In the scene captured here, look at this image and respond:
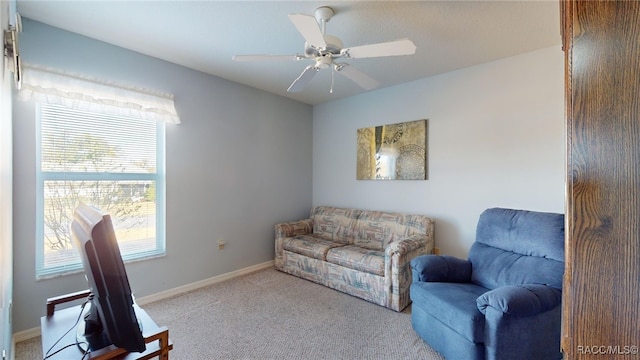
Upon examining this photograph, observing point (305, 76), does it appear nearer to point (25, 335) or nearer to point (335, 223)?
point (335, 223)

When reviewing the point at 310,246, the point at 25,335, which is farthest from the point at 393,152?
the point at 25,335

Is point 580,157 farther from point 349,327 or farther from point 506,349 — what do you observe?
point 349,327

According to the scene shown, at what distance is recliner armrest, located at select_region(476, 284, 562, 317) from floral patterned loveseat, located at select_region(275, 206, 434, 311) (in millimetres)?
1060

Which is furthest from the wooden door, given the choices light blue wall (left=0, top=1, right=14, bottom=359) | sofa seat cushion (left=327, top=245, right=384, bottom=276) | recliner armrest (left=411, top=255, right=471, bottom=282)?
sofa seat cushion (left=327, top=245, right=384, bottom=276)

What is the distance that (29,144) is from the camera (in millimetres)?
2242

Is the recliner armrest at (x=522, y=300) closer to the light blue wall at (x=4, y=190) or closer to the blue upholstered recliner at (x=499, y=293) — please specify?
the blue upholstered recliner at (x=499, y=293)

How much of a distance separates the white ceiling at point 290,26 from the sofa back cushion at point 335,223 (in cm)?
200

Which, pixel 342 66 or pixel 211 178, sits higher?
pixel 342 66

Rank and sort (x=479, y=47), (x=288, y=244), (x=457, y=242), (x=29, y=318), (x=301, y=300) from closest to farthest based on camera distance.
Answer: (x=29, y=318) < (x=479, y=47) < (x=301, y=300) < (x=457, y=242) < (x=288, y=244)

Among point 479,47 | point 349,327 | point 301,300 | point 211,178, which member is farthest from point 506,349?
point 211,178

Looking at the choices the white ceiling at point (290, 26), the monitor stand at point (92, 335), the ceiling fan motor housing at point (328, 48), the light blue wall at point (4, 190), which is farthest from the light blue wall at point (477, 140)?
the light blue wall at point (4, 190)

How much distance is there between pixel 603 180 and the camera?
0.52 meters

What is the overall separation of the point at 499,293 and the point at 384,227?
6.11ft

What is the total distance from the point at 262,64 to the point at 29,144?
84.4 inches
